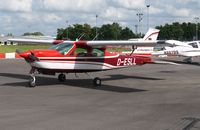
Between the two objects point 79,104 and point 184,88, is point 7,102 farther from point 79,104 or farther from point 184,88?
point 184,88

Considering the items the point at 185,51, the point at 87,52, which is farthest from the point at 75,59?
the point at 185,51

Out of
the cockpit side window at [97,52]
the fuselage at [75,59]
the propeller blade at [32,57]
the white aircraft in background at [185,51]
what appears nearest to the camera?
the propeller blade at [32,57]

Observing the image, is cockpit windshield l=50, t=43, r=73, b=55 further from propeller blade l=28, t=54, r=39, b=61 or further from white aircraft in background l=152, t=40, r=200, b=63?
white aircraft in background l=152, t=40, r=200, b=63

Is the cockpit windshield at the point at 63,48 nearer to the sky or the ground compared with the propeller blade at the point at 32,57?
nearer to the sky

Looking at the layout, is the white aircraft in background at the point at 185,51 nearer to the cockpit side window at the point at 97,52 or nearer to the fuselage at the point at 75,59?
the fuselage at the point at 75,59

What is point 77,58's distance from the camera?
1639 centimetres

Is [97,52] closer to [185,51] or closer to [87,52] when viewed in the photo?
[87,52]

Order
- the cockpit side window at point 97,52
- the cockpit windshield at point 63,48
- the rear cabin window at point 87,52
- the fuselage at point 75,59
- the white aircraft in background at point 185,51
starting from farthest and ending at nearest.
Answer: the white aircraft in background at point 185,51 < the cockpit side window at point 97,52 < the rear cabin window at point 87,52 < the cockpit windshield at point 63,48 < the fuselage at point 75,59

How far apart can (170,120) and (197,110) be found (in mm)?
1631

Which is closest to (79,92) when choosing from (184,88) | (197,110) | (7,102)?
(7,102)

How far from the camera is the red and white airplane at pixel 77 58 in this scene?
15305 mm

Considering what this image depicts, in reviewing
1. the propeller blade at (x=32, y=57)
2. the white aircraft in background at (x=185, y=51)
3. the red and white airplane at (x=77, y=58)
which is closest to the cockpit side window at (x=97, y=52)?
the red and white airplane at (x=77, y=58)

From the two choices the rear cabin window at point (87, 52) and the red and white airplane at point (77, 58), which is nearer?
the red and white airplane at point (77, 58)

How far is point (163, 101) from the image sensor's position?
38.7 feet
